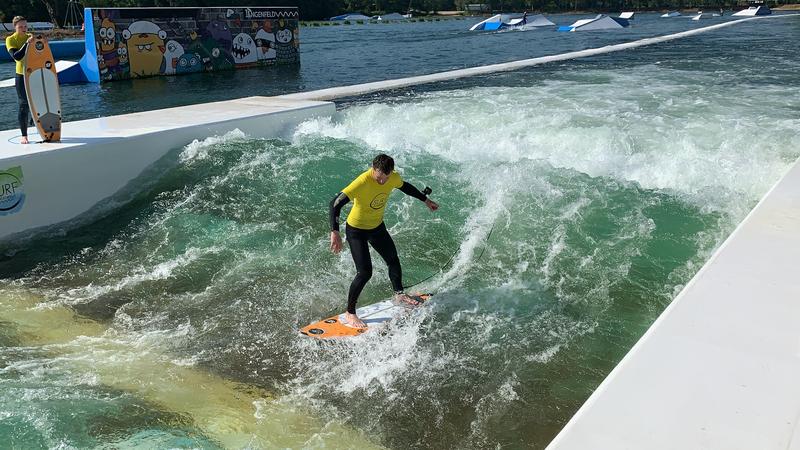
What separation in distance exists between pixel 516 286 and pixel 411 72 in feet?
65.6

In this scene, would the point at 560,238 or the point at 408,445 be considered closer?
the point at 408,445

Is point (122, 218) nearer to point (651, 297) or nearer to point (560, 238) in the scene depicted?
point (560, 238)

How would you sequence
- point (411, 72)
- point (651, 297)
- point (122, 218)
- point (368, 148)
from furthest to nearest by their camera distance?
point (411, 72)
point (368, 148)
point (122, 218)
point (651, 297)

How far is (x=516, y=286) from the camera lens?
718cm

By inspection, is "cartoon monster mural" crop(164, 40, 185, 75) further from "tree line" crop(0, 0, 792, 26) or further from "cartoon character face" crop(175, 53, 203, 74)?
"tree line" crop(0, 0, 792, 26)

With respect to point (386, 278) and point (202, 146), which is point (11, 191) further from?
point (386, 278)

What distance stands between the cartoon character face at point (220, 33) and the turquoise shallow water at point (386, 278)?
670 inches

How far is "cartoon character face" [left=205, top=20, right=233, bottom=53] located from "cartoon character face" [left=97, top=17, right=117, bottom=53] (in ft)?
14.4

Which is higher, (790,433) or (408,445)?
(790,433)

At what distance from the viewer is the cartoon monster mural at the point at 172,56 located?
89.0 ft

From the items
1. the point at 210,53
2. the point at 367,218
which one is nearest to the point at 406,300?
the point at 367,218

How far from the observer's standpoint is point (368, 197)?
5.86 meters

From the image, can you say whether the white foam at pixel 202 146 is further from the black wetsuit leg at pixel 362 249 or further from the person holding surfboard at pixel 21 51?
the black wetsuit leg at pixel 362 249

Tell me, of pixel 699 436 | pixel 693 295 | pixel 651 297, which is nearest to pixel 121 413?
pixel 699 436
